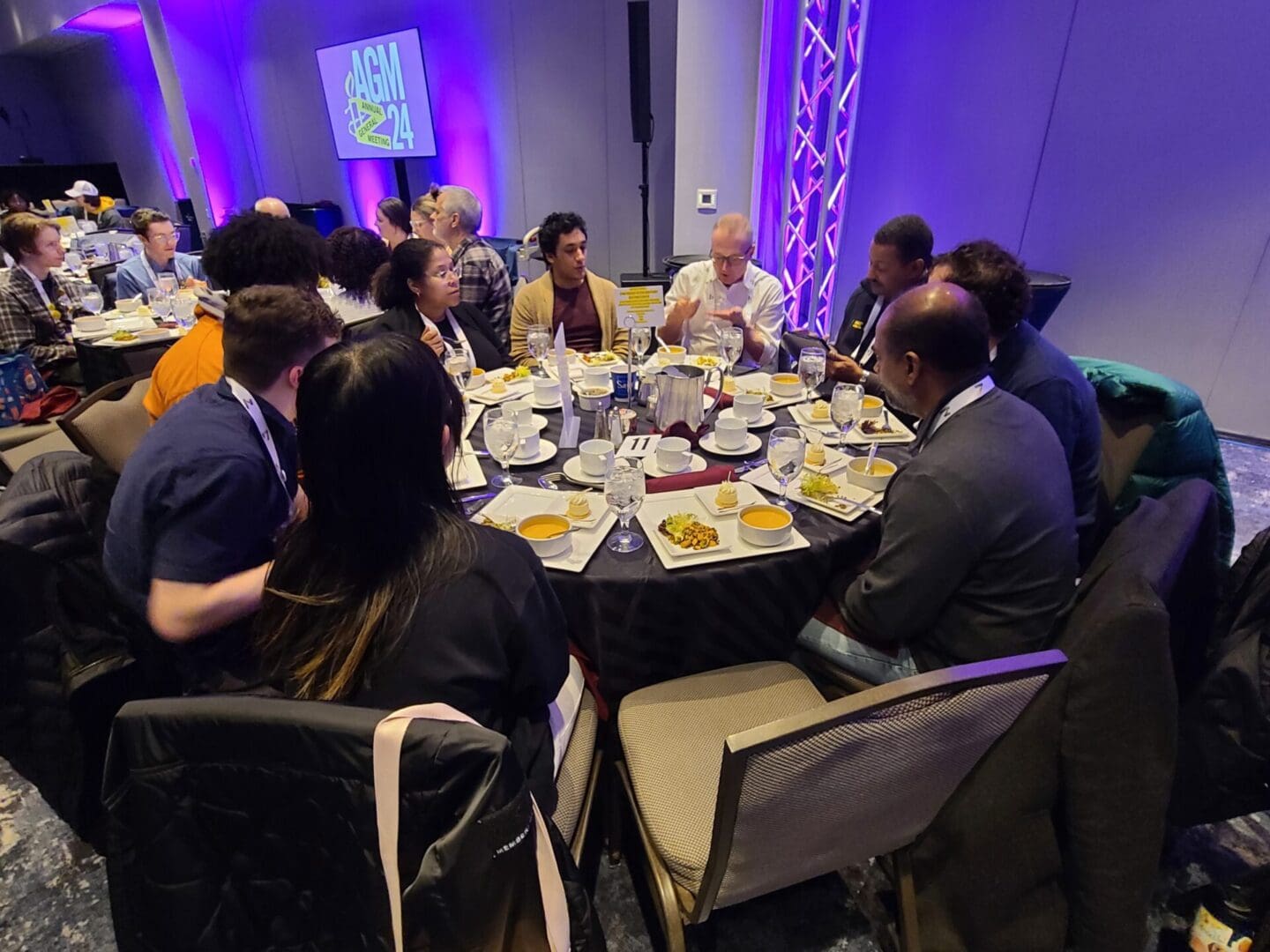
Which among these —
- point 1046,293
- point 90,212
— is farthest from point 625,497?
point 90,212

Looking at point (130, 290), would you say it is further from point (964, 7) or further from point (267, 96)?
point (964, 7)

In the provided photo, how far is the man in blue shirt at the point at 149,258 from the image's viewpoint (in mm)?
4922

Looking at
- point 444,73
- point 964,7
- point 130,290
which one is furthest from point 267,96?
point 964,7

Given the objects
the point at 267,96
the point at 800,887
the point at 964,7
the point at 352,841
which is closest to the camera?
the point at 352,841

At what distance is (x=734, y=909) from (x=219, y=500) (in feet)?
5.05

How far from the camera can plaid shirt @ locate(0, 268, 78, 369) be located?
12.3ft

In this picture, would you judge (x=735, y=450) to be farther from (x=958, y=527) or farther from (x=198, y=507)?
(x=198, y=507)

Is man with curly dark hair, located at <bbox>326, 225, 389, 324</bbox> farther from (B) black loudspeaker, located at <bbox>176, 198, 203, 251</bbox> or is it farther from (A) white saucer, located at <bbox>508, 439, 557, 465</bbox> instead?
(B) black loudspeaker, located at <bbox>176, 198, 203, 251</bbox>

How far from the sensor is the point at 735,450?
80.0 inches

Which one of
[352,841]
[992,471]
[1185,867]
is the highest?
[992,471]

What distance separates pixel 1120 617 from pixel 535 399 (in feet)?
6.16

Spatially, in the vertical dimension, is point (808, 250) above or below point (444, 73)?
below

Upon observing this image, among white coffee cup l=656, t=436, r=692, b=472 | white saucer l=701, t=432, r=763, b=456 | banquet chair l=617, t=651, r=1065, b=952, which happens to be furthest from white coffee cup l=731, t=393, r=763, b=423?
banquet chair l=617, t=651, r=1065, b=952

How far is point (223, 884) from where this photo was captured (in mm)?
836
